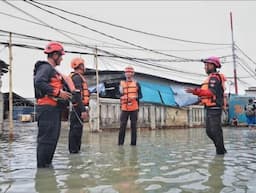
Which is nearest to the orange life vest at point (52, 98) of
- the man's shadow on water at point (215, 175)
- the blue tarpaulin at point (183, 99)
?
the man's shadow on water at point (215, 175)

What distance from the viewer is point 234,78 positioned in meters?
26.7

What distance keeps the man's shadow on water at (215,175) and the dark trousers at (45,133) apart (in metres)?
1.98

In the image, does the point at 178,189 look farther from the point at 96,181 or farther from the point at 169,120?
the point at 169,120

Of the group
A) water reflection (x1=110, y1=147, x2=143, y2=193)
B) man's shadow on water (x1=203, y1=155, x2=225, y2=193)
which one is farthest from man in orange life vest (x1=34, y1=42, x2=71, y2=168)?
man's shadow on water (x1=203, y1=155, x2=225, y2=193)

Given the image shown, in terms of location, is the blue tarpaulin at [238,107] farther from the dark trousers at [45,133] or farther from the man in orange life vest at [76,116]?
the dark trousers at [45,133]

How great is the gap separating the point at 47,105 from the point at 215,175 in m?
2.21

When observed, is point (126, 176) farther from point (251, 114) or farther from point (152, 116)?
point (251, 114)

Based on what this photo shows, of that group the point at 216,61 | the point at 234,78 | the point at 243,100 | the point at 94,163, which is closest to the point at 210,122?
the point at 216,61

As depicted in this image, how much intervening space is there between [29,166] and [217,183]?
2.52 meters

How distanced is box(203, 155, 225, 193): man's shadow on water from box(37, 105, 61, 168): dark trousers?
1.98m

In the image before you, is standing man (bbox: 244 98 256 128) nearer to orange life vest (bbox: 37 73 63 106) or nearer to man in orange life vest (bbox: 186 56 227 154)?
man in orange life vest (bbox: 186 56 227 154)

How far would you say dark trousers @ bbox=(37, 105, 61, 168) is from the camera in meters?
4.61

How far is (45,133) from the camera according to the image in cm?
462

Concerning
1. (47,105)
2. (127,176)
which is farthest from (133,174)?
(47,105)
